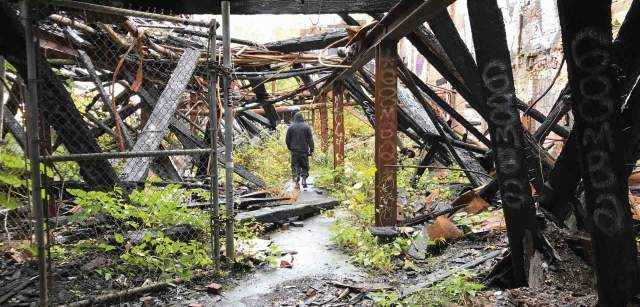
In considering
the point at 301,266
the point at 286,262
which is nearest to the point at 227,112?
the point at 286,262

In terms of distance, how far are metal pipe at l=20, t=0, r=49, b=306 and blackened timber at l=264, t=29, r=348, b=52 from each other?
5.08 metres

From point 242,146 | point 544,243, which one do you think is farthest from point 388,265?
point 242,146

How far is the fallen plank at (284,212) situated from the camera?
20.3 ft

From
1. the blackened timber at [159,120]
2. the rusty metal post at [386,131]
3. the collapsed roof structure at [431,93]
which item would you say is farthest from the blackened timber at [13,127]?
the rusty metal post at [386,131]

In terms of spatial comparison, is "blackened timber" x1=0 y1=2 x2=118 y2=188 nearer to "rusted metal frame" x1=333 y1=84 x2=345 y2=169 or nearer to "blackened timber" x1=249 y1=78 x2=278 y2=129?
"blackened timber" x1=249 y1=78 x2=278 y2=129

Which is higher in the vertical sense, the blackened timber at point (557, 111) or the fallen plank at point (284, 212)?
the blackened timber at point (557, 111)

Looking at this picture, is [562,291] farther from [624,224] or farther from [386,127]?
[386,127]

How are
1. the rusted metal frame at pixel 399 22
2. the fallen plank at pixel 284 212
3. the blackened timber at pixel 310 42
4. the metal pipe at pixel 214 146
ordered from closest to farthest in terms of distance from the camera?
the rusted metal frame at pixel 399 22 < the metal pipe at pixel 214 146 < the fallen plank at pixel 284 212 < the blackened timber at pixel 310 42

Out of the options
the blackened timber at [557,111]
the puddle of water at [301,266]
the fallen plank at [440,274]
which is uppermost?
the blackened timber at [557,111]

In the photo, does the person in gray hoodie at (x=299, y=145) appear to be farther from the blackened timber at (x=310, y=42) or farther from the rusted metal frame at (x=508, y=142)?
the rusted metal frame at (x=508, y=142)

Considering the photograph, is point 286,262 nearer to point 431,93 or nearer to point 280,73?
point 431,93

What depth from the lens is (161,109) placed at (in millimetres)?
5086

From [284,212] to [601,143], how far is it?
5.18 m

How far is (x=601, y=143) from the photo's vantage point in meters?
2.20
